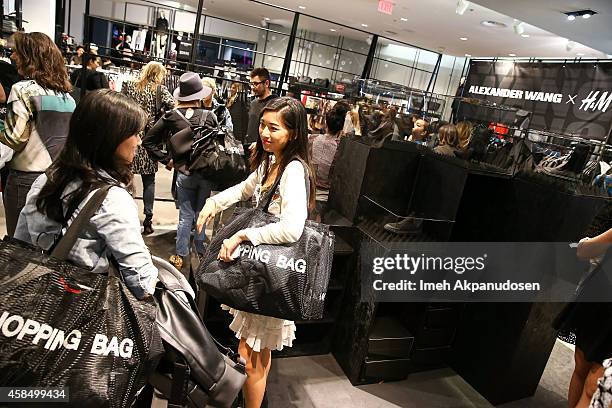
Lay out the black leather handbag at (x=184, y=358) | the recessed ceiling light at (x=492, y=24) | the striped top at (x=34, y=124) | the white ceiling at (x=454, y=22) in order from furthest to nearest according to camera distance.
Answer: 1. the recessed ceiling light at (x=492, y=24)
2. the white ceiling at (x=454, y=22)
3. the striped top at (x=34, y=124)
4. the black leather handbag at (x=184, y=358)

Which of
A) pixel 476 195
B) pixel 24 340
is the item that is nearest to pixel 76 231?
pixel 24 340

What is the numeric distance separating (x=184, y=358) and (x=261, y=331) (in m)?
0.57

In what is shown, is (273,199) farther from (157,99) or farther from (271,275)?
(157,99)

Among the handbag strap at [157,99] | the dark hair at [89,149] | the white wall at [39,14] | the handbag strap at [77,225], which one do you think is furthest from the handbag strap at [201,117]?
the white wall at [39,14]

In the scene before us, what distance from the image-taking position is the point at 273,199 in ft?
5.43

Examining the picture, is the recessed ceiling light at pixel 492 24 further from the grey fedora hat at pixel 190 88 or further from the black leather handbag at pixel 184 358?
the black leather handbag at pixel 184 358

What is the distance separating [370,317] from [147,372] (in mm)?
1549

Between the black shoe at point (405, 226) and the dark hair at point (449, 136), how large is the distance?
0.68 metres

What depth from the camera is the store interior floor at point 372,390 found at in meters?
2.31

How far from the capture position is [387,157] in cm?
254

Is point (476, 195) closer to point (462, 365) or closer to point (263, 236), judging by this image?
point (462, 365)

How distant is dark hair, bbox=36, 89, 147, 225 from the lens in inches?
43.8

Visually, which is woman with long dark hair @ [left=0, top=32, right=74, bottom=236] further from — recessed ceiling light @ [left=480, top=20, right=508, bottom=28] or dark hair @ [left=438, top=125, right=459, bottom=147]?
recessed ceiling light @ [left=480, top=20, right=508, bottom=28]

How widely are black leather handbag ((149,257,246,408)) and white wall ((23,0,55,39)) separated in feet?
23.3
